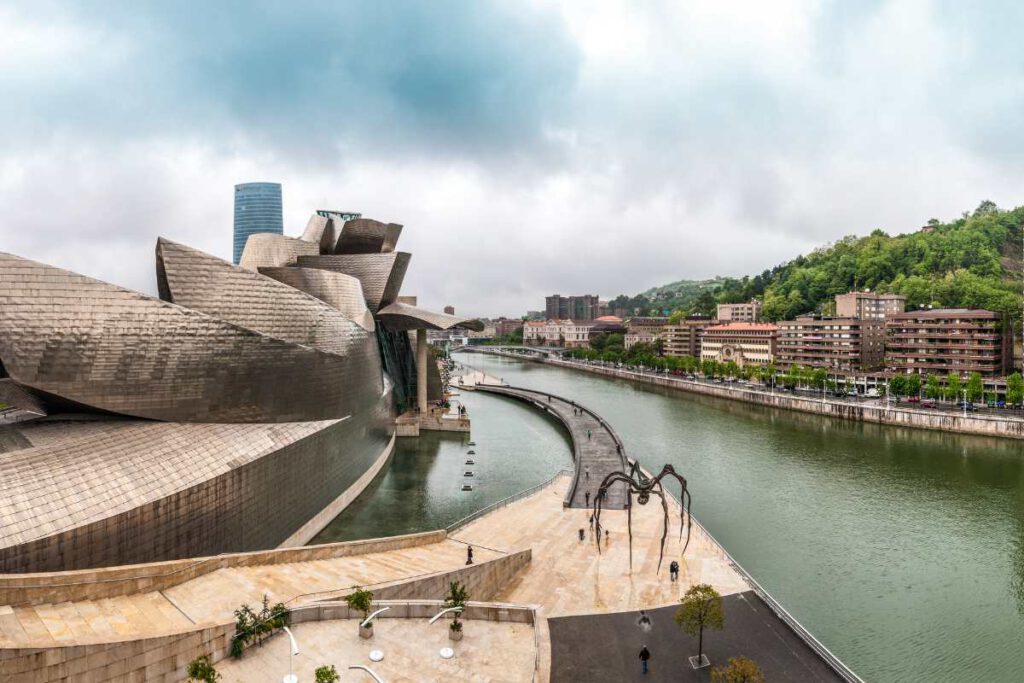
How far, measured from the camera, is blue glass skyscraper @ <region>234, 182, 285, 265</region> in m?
188

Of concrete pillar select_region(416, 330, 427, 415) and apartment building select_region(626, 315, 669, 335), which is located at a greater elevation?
apartment building select_region(626, 315, 669, 335)

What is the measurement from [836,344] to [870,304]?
46.0 feet

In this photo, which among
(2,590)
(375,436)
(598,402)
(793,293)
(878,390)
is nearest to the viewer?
(2,590)

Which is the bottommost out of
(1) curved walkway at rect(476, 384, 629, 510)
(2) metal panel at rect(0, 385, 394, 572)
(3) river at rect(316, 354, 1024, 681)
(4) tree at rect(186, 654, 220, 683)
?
(3) river at rect(316, 354, 1024, 681)

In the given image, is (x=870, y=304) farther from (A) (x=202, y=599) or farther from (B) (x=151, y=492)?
(A) (x=202, y=599)

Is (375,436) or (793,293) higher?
(793,293)

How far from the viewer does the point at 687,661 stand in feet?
46.3

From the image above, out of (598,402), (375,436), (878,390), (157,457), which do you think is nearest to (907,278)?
(878,390)

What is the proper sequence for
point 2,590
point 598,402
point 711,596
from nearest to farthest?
point 2,590 → point 711,596 → point 598,402

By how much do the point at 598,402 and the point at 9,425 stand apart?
2335 inches

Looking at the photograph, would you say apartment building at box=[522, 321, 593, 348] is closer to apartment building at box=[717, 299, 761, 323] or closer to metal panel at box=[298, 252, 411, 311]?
apartment building at box=[717, 299, 761, 323]

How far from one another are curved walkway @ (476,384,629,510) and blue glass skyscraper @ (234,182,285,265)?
151665mm

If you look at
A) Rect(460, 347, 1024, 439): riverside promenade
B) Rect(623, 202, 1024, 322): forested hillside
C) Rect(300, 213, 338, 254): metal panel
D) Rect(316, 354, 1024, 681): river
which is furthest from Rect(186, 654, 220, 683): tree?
Rect(623, 202, 1024, 322): forested hillside

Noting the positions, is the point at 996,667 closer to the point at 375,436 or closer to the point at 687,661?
the point at 687,661
